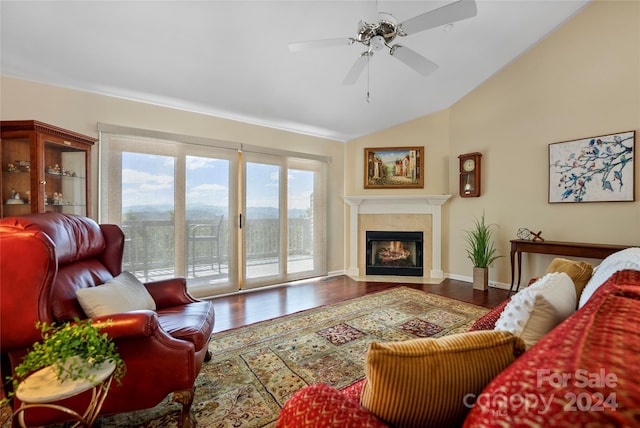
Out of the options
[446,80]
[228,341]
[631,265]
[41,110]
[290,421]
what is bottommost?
[228,341]

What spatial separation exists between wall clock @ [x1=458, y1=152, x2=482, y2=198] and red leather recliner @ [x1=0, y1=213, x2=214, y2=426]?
4.23m

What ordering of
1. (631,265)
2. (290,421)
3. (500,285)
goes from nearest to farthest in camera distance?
(290,421) < (631,265) < (500,285)

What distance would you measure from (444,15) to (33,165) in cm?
347

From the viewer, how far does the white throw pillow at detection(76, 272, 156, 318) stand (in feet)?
4.86

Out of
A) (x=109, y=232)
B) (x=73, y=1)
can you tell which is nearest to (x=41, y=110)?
(x=73, y=1)

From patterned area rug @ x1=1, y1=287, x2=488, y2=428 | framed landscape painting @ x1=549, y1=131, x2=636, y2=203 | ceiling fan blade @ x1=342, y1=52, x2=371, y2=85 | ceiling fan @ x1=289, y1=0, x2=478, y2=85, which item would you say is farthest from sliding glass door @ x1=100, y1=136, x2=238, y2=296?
framed landscape painting @ x1=549, y1=131, x2=636, y2=203

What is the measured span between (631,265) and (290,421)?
5.96 ft

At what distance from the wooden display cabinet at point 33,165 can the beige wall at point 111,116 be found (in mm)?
385

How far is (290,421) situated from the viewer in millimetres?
729

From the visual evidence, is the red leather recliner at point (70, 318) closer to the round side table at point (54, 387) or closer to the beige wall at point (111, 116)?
the round side table at point (54, 387)

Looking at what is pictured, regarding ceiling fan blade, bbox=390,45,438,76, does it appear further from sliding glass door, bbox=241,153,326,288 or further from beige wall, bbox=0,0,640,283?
sliding glass door, bbox=241,153,326,288

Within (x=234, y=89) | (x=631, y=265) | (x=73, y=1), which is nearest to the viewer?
(x=631, y=265)

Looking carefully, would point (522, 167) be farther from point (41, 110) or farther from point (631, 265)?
point (41, 110)

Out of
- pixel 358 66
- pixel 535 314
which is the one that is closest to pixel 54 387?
pixel 535 314
